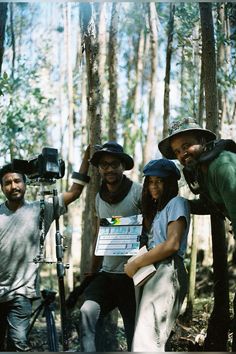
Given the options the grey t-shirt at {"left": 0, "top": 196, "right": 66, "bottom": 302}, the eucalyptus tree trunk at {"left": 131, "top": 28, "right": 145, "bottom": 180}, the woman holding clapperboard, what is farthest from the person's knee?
the eucalyptus tree trunk at {"left": 131, "top": 28, "right": 145, "bottom": 180}

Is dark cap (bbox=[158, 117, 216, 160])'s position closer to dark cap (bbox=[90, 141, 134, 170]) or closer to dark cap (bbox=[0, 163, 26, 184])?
dark cap (bbox=[90, 141, 134, 170])

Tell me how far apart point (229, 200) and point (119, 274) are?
3.91ft

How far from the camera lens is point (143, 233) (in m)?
3.84

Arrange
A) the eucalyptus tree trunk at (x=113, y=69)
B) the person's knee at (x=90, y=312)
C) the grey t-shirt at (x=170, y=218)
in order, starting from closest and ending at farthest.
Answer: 1. the grey t-shirt at (x=170, y=218)
2. the person's knee at (x=90, y=312)
3. the eucalyptus tree trunk at (x=113, y=69)

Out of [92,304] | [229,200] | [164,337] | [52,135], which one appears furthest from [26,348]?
[52,135]

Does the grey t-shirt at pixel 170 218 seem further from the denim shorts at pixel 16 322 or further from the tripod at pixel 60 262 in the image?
the denim shorts at pixel 16 322

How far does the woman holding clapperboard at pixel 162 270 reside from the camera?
Result: 327 cm

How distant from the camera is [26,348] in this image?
3.91 metres

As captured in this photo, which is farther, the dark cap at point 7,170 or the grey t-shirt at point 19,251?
the dark cap at point 7,170

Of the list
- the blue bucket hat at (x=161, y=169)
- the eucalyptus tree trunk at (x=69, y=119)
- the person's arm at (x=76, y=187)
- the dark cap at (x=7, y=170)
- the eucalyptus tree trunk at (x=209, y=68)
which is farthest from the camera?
the eucalyptus tree trunk at (x=69, y=119)

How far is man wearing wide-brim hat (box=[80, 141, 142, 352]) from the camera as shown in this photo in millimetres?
3709

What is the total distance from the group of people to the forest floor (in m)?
0.49

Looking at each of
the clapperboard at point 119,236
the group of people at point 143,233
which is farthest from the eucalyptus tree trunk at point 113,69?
the clapperboard at point 119,236

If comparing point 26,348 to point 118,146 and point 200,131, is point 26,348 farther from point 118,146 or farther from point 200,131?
point 200,131
